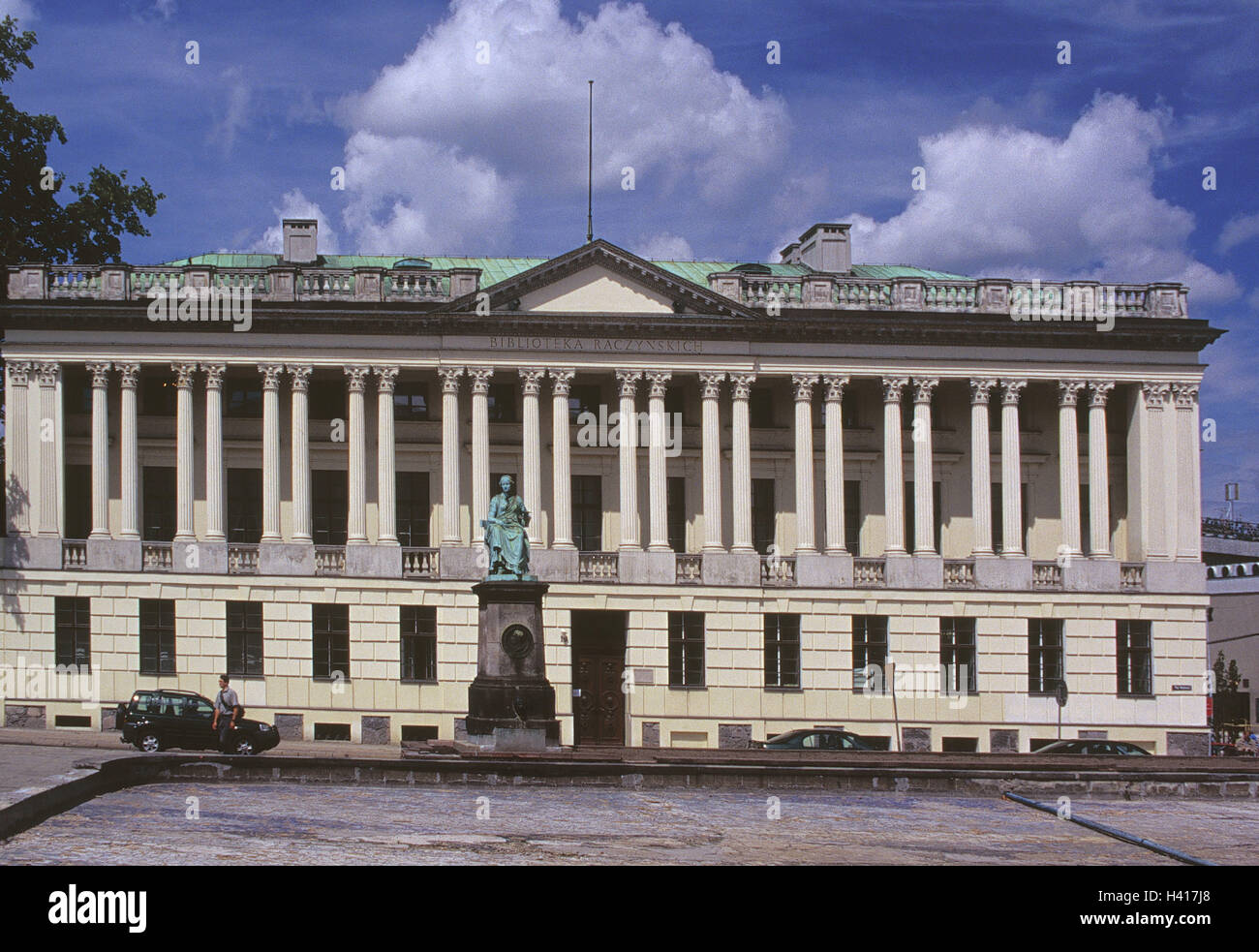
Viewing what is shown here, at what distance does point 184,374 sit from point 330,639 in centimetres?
950

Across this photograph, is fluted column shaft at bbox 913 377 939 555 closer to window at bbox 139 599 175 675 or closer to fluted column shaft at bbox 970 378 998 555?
fluted column shaft at bbox 970 378 998 555

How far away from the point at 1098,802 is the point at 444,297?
94.3 ft

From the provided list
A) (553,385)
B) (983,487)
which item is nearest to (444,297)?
(553,385)

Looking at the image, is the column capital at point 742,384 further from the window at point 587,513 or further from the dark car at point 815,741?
the dark car at point 815,741

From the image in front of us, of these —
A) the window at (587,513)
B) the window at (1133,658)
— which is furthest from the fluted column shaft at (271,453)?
the window at (1133,658)

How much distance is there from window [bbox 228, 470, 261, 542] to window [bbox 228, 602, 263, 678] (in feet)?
8.52

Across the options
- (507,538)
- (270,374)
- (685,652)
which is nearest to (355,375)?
(270,374)

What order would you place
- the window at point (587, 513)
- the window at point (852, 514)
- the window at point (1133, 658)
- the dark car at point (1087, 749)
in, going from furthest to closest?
the window at point (852, 514)
the window at point (587, 513)
the window at point (1133, 658)
the dark car at point (1087, 749)

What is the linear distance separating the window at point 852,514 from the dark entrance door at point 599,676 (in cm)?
841

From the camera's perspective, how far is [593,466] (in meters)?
53.8

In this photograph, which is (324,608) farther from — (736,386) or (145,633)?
(736,386)

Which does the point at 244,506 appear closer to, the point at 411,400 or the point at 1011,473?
the point at 411,400

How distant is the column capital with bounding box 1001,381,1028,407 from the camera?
53.4m

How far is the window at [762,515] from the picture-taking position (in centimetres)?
5425
